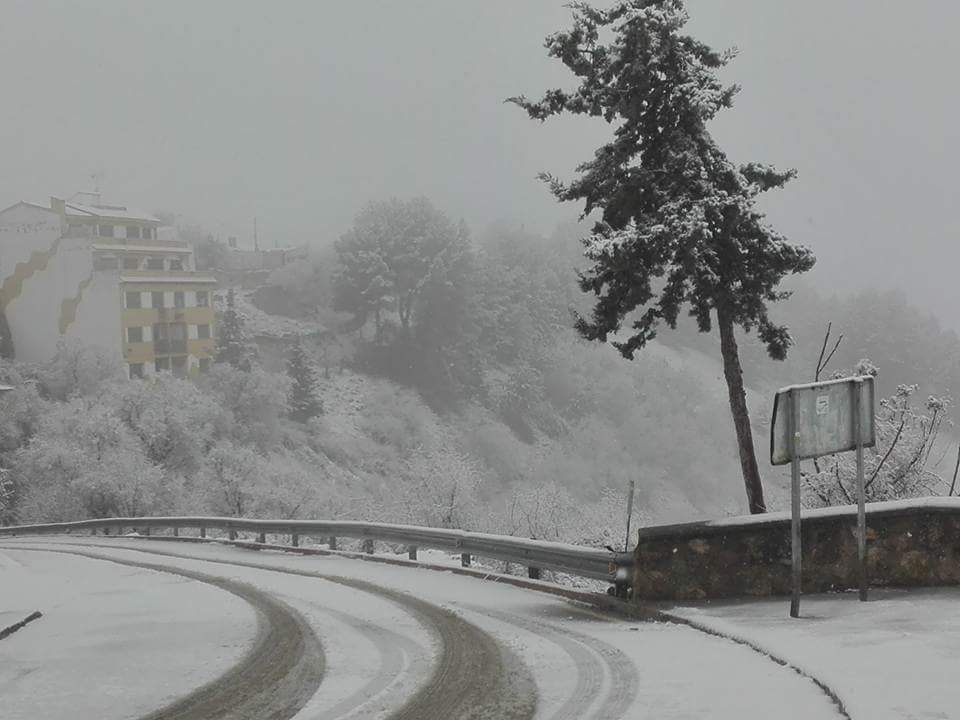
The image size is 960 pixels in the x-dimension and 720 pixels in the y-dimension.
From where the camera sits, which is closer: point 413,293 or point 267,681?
point 267,681

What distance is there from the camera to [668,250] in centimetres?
1778

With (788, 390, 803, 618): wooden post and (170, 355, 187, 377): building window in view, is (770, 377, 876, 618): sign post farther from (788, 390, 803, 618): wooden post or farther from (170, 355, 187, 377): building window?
(170, 355, 187, 377): building window

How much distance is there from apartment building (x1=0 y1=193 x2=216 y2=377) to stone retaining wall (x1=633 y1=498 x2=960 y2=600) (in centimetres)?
6572

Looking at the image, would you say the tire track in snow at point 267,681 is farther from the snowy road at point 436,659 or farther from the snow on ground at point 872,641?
the snow on ground at point 872,641

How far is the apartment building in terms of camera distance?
236 feet

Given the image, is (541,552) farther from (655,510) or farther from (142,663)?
(655,510)

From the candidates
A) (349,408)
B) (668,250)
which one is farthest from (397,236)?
(668,250)

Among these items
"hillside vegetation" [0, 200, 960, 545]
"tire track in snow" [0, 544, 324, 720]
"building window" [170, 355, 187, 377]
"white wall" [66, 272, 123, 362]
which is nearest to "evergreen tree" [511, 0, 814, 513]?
"tire track in snow" [0, 544, 324, 720]

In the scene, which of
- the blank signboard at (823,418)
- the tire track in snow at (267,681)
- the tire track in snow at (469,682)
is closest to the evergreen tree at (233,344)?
the tire track in snow at (267,681)

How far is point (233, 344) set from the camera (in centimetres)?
8319

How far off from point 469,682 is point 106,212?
76.4 meters

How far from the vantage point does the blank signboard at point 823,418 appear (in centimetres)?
1065

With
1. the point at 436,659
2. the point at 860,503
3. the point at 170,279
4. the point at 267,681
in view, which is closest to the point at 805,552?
the point at 860,503

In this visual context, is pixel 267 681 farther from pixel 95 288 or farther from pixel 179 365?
pixel 179 365
